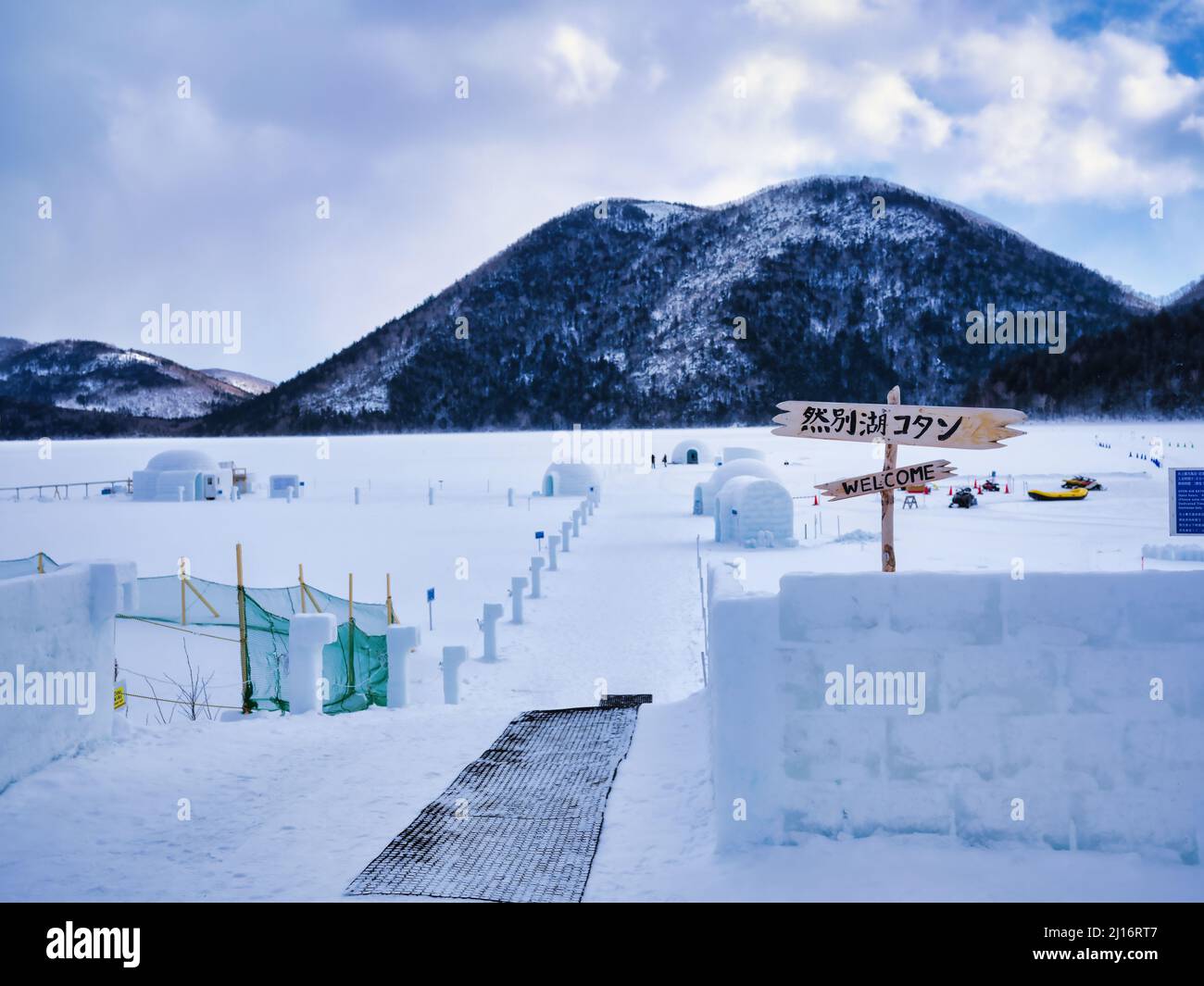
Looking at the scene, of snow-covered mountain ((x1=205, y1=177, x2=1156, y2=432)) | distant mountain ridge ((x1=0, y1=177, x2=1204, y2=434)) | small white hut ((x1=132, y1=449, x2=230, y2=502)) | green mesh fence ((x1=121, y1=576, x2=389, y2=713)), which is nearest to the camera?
green mesh fence ((x1=121, y1=576, x2=389, y2=713))

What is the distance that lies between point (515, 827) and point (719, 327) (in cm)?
16346

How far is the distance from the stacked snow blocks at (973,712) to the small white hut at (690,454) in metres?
55.7

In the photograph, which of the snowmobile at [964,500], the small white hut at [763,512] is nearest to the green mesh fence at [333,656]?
the small white hut at [763,512]

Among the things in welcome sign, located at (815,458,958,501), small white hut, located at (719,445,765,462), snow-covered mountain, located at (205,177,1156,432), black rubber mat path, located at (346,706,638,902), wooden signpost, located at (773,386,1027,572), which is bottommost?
black rubber mat path, located at (346,706,638,902)

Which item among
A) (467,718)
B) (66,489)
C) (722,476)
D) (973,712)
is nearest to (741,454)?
(722,476)

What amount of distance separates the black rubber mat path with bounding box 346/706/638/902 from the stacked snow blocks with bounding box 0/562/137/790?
9.42ft

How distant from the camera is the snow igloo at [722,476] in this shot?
1080 inches

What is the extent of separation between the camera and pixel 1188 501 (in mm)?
10547

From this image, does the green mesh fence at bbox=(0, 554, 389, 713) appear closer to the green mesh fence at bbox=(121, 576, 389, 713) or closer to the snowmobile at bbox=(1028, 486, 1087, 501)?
the green mesh fence at bbox=(121, 576, 389, 713)

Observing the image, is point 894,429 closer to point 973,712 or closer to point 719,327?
point 973,712

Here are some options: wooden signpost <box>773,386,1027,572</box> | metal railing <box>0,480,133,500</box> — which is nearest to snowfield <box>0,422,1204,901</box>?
wooden signpost <box>773,386,1027,572</box>

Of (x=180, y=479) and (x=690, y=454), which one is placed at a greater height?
(x=690, y=454)

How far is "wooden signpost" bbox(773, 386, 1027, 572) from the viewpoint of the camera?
5.85m
